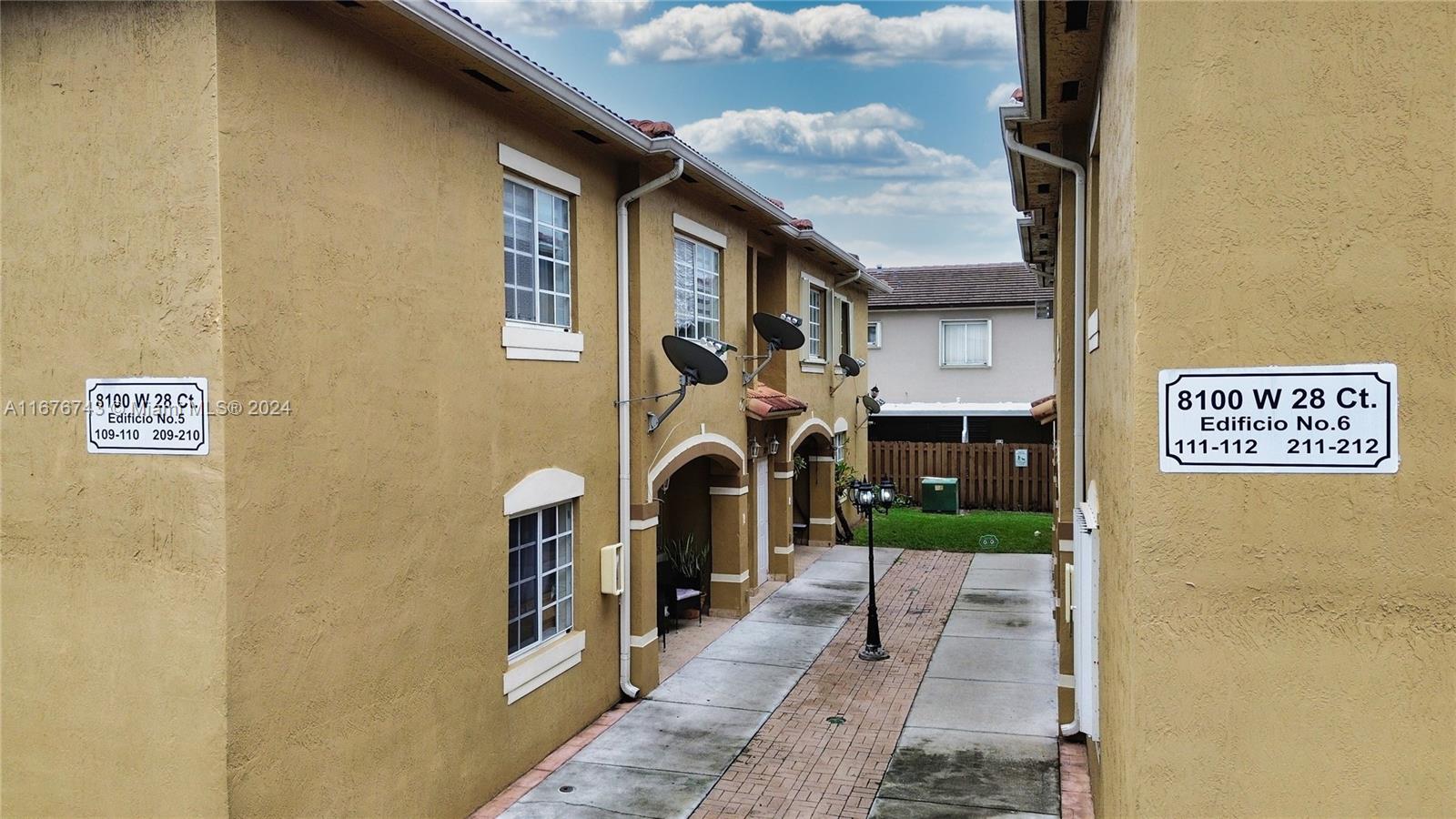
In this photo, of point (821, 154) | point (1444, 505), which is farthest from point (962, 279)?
point (1444, 505)

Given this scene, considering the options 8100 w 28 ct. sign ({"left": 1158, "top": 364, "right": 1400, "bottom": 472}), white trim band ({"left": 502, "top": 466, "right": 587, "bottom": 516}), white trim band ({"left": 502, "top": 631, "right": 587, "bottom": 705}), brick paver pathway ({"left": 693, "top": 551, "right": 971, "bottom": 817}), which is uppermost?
8100 w 28 ct. sign ({"left": 1158, "top": 364, "right": 1400, "bottom": 472})

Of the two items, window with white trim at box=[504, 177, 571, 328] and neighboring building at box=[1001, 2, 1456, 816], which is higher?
window with white trim at box=[504, 177, 571, 328]

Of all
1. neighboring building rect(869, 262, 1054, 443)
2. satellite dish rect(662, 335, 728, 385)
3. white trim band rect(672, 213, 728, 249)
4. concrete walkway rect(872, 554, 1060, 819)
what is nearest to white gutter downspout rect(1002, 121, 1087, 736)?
concrete walkway rect(872, 554, 1060, 819)

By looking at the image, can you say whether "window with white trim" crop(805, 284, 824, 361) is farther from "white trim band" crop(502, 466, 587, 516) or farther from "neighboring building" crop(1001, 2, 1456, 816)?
"neighboring building" crop(1001, 2, 1456, 816)

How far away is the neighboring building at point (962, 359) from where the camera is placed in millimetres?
29500

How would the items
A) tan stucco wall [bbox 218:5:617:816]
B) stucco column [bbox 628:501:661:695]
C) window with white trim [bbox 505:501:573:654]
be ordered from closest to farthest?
tan stucco wall [bbox 218:5:617:816] < window with white trim [bbox 505:501:573:654] < stucco column [bbox 628:501:661:695]

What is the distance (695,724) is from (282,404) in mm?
6018

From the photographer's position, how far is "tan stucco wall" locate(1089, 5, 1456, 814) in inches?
150

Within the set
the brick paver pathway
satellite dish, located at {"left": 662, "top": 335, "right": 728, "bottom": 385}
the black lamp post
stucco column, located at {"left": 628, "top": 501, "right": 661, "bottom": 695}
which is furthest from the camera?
the black lamp post

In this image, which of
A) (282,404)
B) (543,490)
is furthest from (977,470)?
(282,404)

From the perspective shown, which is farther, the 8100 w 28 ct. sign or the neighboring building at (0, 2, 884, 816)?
the neighboring building at (0, 2, 884, 816)

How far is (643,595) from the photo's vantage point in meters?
11.3

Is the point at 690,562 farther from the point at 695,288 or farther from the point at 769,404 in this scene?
the point at 695,288

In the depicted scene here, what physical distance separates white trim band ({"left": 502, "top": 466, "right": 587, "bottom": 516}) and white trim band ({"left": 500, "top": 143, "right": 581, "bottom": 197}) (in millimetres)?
2757
